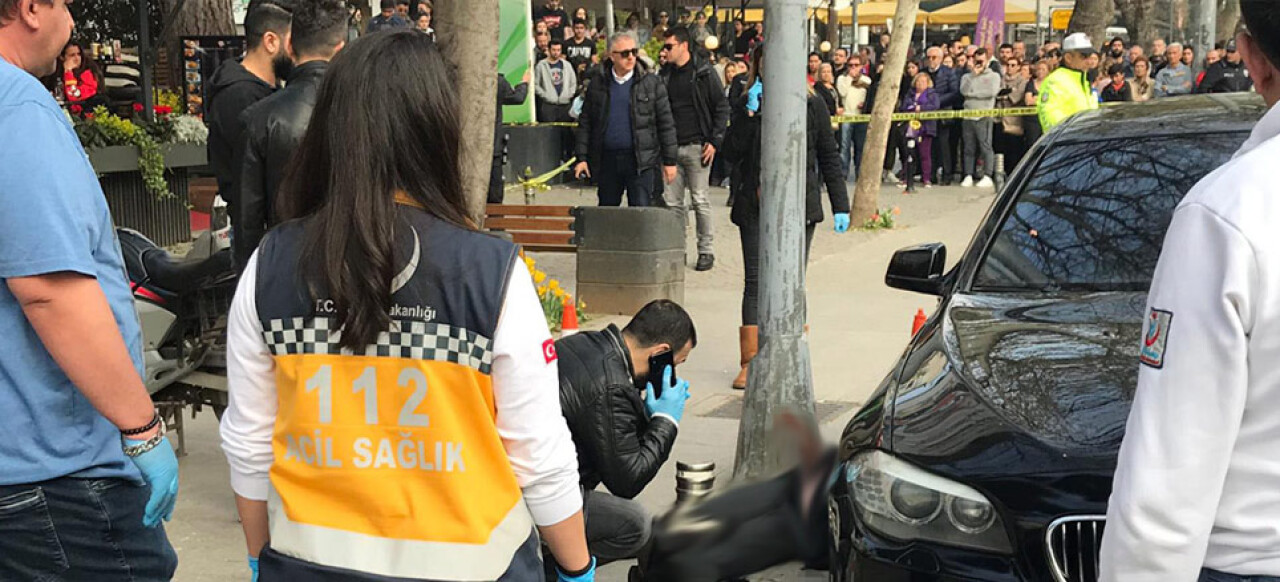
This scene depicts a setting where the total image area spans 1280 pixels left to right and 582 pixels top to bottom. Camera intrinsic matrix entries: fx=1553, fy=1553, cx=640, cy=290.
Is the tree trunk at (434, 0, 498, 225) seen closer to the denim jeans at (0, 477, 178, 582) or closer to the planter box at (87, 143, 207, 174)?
the denim jeans at (0, 477, 178, 582)

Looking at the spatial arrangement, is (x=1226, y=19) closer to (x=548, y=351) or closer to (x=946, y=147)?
(x=946, y=147)

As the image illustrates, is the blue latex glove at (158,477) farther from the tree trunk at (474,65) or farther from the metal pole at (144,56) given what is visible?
the metal pole at (144,56)

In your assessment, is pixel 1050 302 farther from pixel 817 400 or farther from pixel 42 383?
pixel 817 400

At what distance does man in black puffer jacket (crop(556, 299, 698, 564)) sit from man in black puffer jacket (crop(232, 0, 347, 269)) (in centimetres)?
131

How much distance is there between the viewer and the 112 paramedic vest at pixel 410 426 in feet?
7.90

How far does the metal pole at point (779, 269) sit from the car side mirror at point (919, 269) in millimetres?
752

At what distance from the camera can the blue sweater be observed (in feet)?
39.8

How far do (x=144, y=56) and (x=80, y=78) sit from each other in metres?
0.70

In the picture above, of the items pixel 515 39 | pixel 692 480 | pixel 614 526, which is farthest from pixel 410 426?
pixel 515 39

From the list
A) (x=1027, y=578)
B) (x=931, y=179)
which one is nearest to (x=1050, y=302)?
(x=1027, y=578)

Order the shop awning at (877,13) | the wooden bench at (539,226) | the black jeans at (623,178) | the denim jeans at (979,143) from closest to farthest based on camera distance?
the wooden bench at (539,226) → the black jeans at (623,178) → the denim jeans at (979,143) → the shop awning at (877,13)

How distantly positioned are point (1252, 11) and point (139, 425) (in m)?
2.00

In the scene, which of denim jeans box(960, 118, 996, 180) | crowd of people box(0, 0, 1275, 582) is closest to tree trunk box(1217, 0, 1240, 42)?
denim jeans box(960, 118, 996, 180)

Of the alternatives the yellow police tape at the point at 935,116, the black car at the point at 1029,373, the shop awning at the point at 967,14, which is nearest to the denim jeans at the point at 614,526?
the black car at the point at 1029,373
